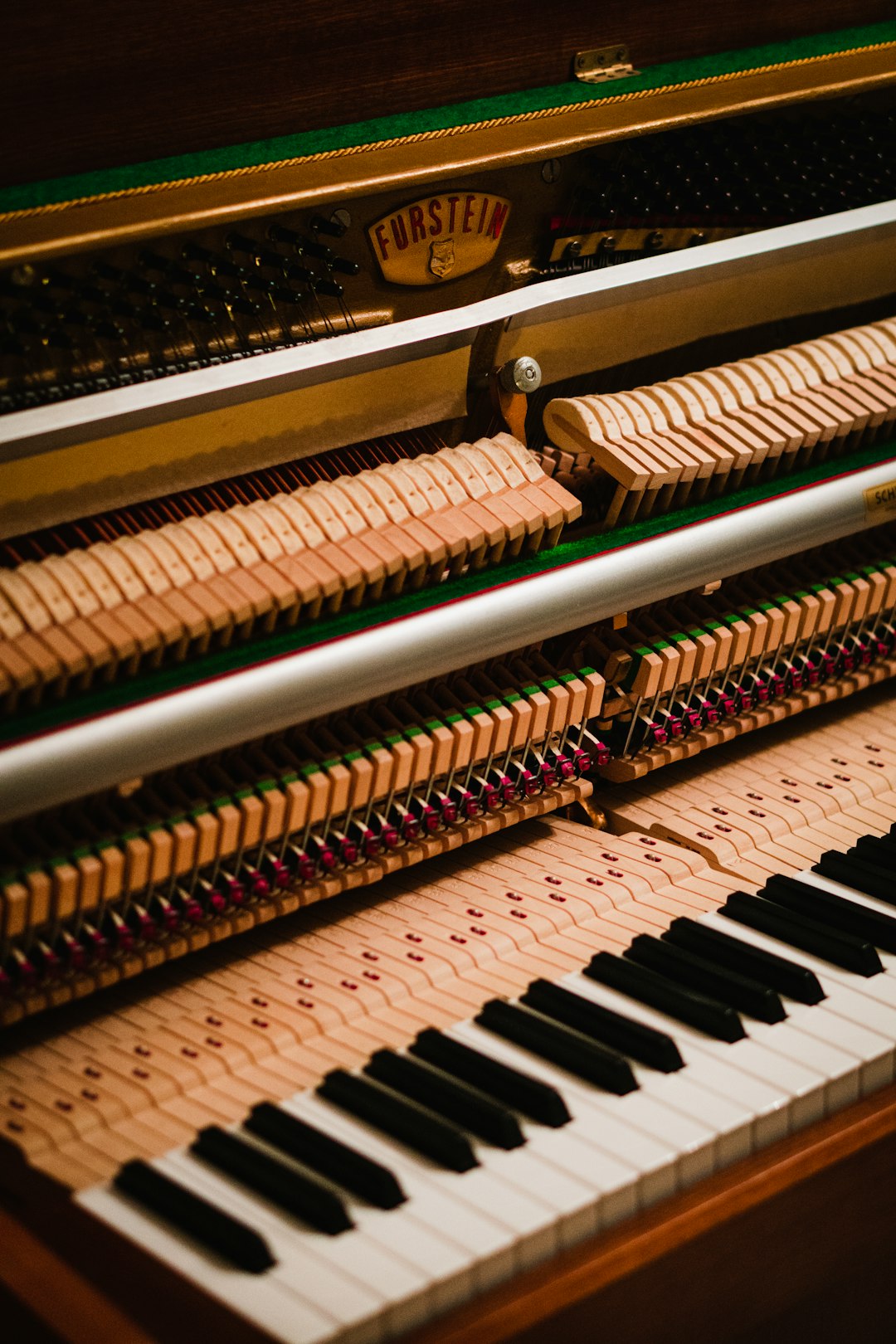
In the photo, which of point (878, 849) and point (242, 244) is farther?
point (878, 849)

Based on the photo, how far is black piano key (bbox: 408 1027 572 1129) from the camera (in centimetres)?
227

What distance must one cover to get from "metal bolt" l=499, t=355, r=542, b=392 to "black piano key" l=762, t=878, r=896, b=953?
3.55ft

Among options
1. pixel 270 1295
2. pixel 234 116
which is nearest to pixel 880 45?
pixel 234 116

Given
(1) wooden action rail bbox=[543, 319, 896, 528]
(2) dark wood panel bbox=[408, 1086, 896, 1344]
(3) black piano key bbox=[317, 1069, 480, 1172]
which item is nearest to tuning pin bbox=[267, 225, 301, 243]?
(1) wooden action rail bbox=[543, 319, 896, 528]

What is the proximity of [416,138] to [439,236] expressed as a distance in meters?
0.19

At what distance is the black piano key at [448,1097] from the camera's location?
7.30 ft

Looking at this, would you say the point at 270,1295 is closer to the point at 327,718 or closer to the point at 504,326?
the point at 327,718

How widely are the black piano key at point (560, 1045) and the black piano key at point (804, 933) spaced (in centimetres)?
49

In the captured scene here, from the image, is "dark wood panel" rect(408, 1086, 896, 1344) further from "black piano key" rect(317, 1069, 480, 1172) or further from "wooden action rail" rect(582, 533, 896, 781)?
"wooden action rail" rect(582, 533, 896, 781)

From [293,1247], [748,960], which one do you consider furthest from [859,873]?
[293,1247]

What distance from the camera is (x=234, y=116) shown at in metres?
2.75

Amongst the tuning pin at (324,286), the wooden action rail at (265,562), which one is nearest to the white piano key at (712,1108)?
the wooden action rail at (265,562)

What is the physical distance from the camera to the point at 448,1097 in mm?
2285

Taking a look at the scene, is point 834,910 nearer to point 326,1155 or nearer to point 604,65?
point 326,1155
